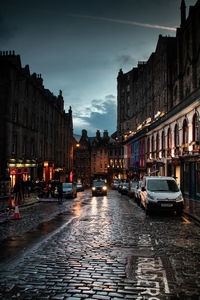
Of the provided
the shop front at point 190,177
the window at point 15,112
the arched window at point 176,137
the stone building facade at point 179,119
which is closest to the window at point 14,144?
the window at point 15,112

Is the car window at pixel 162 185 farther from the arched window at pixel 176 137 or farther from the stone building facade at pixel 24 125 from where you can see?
the stone building facade at pixel 24 125

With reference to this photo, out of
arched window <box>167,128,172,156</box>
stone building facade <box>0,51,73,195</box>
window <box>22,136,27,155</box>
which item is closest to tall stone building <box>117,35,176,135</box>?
arched window <box>167,128,172,156</box>

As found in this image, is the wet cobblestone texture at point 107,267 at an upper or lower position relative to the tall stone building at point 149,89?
lower

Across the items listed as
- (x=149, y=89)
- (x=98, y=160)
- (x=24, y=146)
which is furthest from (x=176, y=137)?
(x=98, y=160)

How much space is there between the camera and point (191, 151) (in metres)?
22.2

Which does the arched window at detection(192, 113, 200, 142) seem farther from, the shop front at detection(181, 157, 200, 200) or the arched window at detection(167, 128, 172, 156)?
the arched window at detection(167, 128, 172, 156)

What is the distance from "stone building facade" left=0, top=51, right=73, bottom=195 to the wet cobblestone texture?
19947 millimetres

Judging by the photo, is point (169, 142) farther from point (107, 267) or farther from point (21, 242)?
point (107, 267)

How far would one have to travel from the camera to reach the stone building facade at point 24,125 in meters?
28.3

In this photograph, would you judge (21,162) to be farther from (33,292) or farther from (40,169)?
(33,292)

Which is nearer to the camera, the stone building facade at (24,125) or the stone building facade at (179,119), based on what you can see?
the stone building facade at (179,119)

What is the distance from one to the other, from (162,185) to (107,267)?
10.0 meters

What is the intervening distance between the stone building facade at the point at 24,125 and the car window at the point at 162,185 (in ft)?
50.8

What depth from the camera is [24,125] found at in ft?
109
